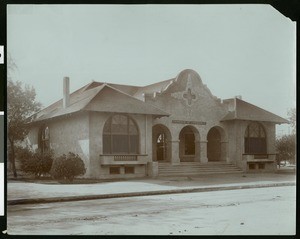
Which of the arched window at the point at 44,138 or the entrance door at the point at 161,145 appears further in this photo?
the entrance door at the point at 161,145

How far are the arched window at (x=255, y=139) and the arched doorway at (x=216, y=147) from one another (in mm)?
759

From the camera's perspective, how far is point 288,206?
12.0 m

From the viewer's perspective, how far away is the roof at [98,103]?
1289cm

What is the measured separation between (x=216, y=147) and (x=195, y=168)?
4.42 ft

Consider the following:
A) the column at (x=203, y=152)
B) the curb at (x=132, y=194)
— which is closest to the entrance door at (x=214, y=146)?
the column at (x=203, y=152)

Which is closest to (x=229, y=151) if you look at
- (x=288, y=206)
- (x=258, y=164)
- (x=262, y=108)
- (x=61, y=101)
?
(x=258, y=164)

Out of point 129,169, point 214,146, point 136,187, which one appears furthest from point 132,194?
point 214,146

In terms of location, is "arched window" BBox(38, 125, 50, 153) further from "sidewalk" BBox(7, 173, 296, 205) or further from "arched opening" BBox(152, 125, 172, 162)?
"arched opening" BBox(152, 125, 172, 162)

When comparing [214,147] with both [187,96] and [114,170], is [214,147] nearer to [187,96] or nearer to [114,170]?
[187,96]

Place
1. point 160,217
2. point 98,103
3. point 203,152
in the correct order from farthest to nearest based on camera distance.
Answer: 1. point 203,152
2. point 98,103
3. point 160,217

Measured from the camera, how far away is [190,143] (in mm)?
16438

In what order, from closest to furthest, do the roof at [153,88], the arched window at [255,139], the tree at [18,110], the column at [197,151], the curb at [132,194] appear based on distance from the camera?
1. the tree at [18,110]
2. the curb at [132,194]
3. the roof at [153,88]
4. the arched window at [255,139]
5. the column at [197,151]

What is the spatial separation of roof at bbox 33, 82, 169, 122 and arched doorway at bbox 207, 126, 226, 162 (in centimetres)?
238

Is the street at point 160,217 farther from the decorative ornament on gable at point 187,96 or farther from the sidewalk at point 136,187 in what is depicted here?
the decorative ornament on gable at point 187,96
